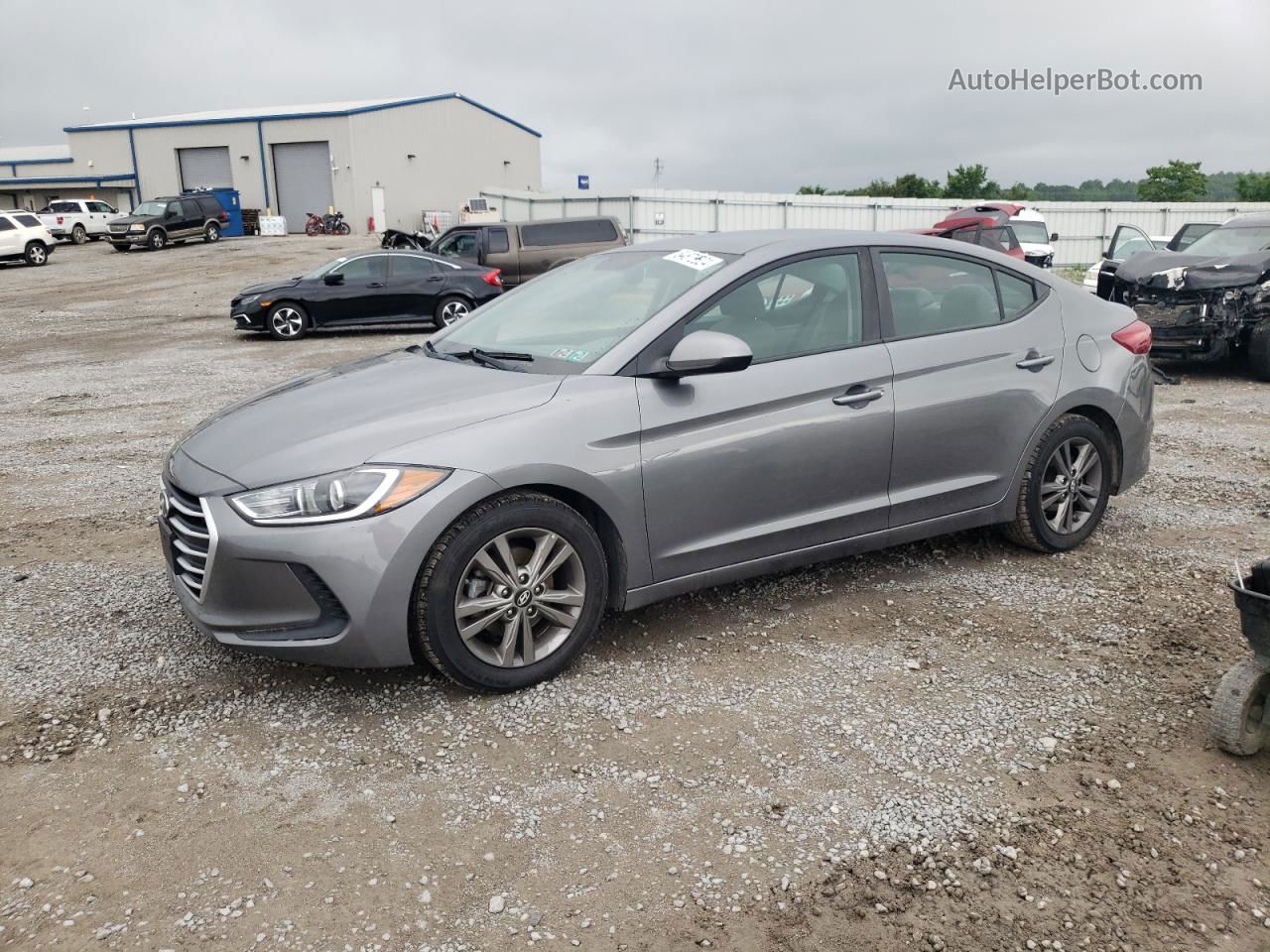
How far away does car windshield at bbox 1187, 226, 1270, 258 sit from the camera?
1144 centimetres

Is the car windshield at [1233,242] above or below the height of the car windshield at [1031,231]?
below

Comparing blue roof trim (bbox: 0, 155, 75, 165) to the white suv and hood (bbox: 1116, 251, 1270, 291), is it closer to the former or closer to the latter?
the white suv

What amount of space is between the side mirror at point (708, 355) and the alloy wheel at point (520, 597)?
796mm

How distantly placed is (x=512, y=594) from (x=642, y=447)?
0.73 m

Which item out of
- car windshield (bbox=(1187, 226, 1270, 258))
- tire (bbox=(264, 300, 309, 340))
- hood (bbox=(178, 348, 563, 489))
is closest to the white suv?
tire (bbox=(264, 300, 309, 340))

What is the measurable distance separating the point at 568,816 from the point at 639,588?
3.64 ft

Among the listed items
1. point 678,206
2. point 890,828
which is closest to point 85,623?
point 890,828

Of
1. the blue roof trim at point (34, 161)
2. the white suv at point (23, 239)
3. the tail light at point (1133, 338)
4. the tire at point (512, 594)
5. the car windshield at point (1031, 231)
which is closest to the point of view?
the tire at point (512, 594)

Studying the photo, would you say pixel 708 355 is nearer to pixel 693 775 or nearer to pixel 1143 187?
pixel 693 775

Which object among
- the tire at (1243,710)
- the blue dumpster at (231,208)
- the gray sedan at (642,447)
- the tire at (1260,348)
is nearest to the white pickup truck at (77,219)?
the blue dumpster at (231,208)

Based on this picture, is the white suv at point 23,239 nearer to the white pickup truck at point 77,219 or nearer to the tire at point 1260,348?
the white pickup truck at point 77,219

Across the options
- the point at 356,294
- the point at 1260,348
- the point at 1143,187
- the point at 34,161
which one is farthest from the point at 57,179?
the point at 1143,187

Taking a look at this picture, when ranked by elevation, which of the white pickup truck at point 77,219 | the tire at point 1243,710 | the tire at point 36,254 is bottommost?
the tire at point 1243,710

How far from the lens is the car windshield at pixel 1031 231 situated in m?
23.8
